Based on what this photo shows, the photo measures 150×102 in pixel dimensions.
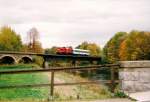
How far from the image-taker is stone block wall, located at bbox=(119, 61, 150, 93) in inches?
536

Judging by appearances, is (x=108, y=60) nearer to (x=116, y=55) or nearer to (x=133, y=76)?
(x=116, y=55)

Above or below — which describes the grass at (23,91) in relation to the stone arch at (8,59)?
below

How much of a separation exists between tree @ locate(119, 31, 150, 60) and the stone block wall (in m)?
80.9

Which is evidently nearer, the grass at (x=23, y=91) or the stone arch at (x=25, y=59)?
the grass at (x=23, y=91)

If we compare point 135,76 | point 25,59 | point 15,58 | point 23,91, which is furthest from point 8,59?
point 135,76

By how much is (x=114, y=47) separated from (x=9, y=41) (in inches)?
1589

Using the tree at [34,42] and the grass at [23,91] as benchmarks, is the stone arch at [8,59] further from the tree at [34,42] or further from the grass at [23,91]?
the grass at [23,91]

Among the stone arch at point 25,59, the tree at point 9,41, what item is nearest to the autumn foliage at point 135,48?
the stone arch at point 25,59

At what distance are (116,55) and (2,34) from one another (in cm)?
3578

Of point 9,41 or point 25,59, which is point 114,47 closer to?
point 25,59

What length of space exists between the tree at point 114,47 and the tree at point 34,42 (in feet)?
64.4

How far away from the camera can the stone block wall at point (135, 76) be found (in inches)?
536

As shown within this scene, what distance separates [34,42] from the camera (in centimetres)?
11012

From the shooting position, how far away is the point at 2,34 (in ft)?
329
